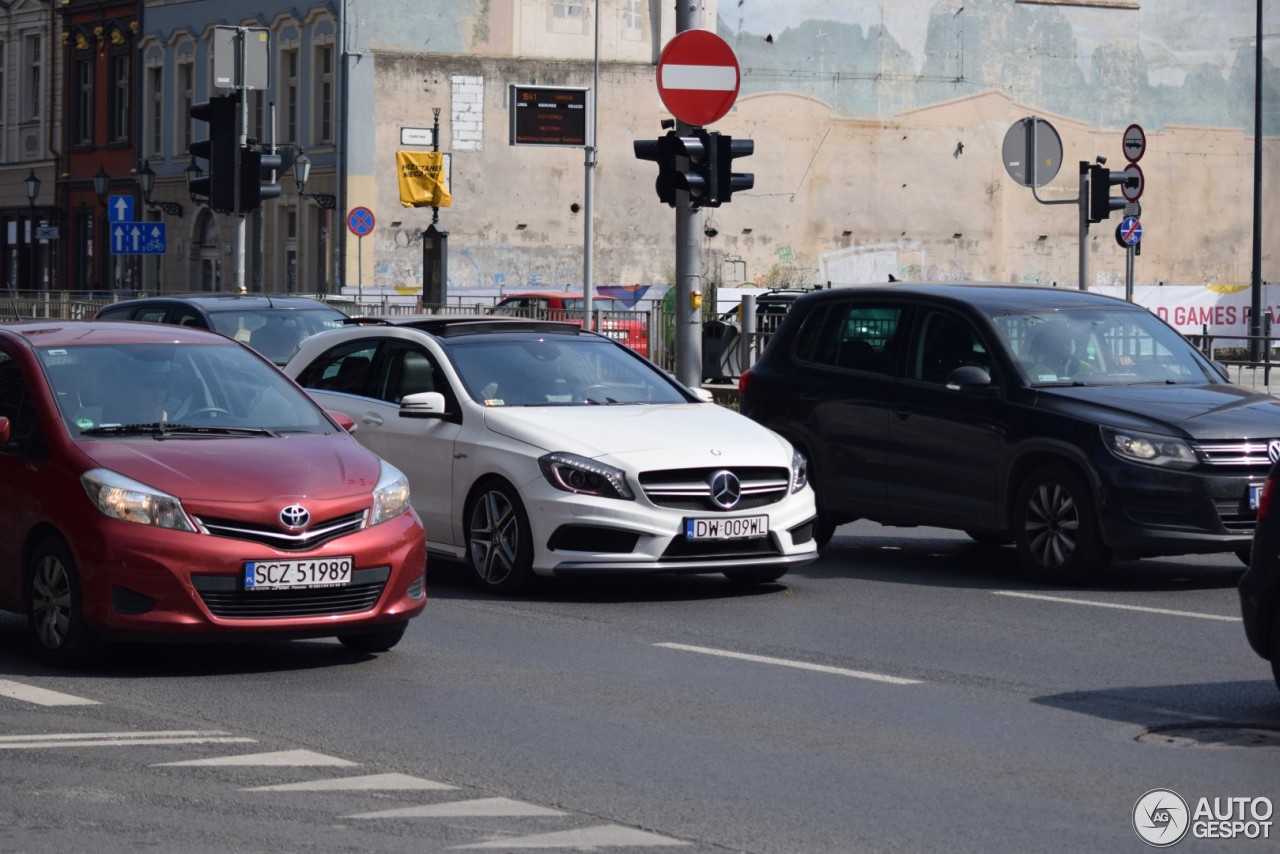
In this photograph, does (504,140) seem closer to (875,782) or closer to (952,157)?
(952,157)

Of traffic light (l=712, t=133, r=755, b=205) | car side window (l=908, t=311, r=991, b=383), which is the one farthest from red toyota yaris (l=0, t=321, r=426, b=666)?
traffic light (l=712, t=133, r=755, b=205)

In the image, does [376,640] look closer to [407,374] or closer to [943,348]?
[407,374]

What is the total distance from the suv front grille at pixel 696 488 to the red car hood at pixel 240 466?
89.6 inches

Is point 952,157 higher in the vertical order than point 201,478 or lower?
higher

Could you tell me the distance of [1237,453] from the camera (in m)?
12.7

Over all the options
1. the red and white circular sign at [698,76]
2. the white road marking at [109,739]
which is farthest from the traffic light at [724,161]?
the white road marking at [109,739]

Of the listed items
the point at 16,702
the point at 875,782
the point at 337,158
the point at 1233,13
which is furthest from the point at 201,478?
the point at 1233,13

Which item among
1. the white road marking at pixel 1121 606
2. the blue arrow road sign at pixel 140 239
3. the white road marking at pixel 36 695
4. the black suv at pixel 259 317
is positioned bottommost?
the white road marking at pixel 1121 606

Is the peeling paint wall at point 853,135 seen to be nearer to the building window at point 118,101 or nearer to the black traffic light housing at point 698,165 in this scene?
the building window at point 118,101

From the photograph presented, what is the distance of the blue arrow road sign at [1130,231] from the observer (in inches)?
1157

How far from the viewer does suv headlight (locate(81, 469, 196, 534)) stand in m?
9.45

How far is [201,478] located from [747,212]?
49.8m

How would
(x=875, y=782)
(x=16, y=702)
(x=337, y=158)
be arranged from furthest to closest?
(x=337, y=158) → (x=16, y=702) → (x=875, y=782)

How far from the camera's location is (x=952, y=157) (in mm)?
60781
